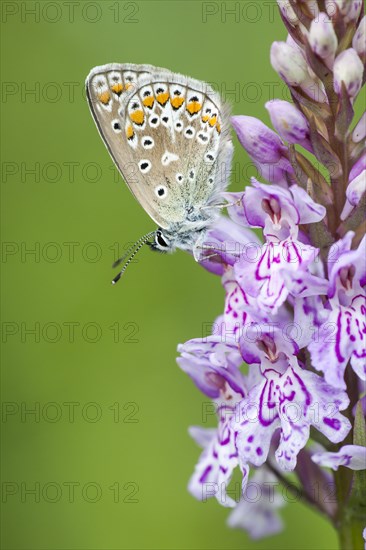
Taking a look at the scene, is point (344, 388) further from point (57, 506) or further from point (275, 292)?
point (57, 506)

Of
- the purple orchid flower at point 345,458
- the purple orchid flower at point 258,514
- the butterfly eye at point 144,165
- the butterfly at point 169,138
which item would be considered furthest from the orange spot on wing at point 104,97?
the purple orchid flower at point 258,514

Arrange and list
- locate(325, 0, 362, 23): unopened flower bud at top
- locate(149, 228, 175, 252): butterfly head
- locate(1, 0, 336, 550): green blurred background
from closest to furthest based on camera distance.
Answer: locate(325, 0, 362, 23): unopened flower bud at top
locate(149, 228, 175, 252): butterfly head
locate(1, 0, 336, 550): green blurred background

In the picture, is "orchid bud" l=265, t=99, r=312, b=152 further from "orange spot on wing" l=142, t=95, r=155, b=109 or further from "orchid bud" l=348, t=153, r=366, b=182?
"orange spot on wing" l=142, t=95, r=155, b=109

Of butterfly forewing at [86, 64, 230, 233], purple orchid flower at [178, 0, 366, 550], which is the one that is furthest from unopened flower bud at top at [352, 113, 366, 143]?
butterfly forewing at [86, 64, 230, 233]

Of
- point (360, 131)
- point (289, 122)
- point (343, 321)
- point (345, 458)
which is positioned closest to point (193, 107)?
point (289, 122)

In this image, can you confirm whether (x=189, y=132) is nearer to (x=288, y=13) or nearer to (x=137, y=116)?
(x=137, y=116)

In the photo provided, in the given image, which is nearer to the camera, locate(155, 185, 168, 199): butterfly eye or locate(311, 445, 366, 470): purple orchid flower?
locate(311, 445, 366, 470): purple orchid flower

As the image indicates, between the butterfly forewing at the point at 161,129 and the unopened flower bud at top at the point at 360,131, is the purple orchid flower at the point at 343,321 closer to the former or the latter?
the unopened flower bud at top at the point at 360,131
